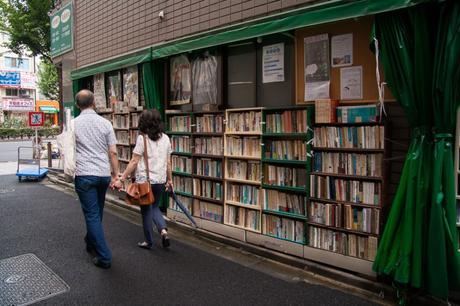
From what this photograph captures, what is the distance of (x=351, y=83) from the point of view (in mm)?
4480

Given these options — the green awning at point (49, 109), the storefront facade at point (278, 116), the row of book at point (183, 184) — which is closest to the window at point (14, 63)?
the green awning at point (49, 109)

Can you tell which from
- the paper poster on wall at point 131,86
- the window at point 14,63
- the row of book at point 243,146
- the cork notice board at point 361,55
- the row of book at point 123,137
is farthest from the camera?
the window at point 14,63

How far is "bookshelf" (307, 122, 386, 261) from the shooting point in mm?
4129

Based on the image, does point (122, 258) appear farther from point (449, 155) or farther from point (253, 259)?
point (449, 155)

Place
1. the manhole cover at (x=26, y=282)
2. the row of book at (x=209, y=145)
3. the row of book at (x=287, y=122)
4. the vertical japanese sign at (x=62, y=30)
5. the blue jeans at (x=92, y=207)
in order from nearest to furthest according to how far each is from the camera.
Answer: the manhole cover at (x=26, y=282), the blue jeans at (x=92, y=207), the row of book at (x=287, y=122), the row of book at (x=209, y=145), the vertical japanese sign at (x=62, y=30)

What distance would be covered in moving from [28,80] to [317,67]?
5111 cm

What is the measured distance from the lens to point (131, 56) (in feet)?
25.0

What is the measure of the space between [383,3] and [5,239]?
19.8 feet

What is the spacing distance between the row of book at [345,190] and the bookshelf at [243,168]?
95 cm

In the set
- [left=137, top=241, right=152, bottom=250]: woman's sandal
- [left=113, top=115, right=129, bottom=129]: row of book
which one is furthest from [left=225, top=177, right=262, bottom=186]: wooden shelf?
[left=113, top=115, right=129, bottom=129]: row of book

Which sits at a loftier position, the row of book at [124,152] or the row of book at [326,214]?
the row of book at [124,152]

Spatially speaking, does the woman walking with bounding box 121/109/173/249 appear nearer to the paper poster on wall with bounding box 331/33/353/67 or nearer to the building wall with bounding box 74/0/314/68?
the building wall with bounding box 74/0/314/68

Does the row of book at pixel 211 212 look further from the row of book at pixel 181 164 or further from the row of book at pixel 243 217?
the row of book at pixel 181 164

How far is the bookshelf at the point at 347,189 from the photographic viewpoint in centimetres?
413
